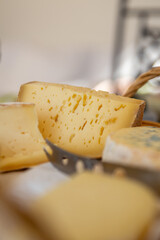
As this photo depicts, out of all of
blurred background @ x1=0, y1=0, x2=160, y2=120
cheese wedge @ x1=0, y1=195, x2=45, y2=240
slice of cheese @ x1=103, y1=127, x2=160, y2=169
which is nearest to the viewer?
cheese wedge @ x1=0, y1=195, x2=45, y2=240

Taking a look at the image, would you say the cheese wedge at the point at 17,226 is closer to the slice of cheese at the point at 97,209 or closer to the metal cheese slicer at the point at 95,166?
the slice of cheese at the point at 97,209

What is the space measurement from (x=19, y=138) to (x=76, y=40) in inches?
129

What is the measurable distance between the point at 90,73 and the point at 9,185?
3416 millimetres

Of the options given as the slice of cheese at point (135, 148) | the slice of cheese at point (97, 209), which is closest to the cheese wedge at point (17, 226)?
the slice of cheese at point (97, 209)

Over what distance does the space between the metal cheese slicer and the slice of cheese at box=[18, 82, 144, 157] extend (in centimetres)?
15

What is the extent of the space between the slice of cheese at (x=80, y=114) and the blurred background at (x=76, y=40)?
8.35 feet

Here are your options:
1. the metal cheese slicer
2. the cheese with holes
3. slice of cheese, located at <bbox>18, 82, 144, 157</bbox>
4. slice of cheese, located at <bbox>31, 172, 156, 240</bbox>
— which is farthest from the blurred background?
slice of cheese, located at <bbox>31, 172, 156, 240</bbox>

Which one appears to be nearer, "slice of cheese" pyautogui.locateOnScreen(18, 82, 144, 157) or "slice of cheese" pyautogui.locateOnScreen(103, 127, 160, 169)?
"slice of cheese" pyautogui.locateOnScreen(103, 127, 160, 169)

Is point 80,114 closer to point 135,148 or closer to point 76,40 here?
point 135,148

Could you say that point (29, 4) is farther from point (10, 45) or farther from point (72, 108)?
point (72, 108)

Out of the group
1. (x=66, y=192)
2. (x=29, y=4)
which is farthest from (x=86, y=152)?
(x=29, y=4)

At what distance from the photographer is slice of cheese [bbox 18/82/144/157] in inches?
28.6

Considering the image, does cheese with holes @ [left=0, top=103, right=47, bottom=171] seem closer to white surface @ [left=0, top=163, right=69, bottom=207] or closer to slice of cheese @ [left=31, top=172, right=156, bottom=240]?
white surface @ [left=0, top=163, right=69, bottom=207]

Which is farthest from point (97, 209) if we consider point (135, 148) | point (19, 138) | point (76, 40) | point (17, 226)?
point (76, 40)
